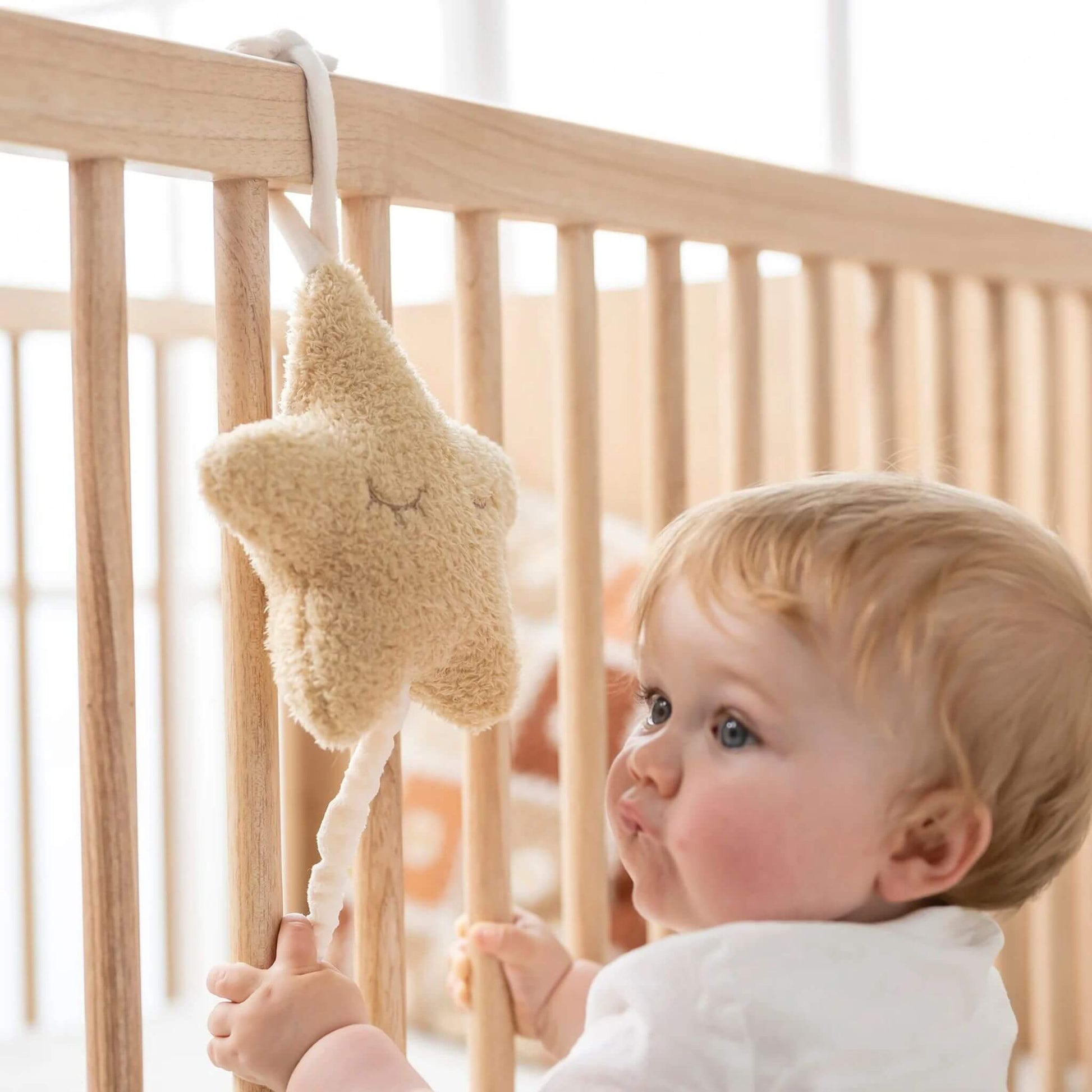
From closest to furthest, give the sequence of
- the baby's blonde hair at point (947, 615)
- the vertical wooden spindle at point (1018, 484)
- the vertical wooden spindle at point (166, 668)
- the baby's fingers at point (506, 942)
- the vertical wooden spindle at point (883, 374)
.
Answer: the baby's blonde hair at point (947, 615)
the baby's fingers at point (506, 942)
the vertical wooden spindle at point (883, 374)
the vertical wooden spindle at point (1018, 484)
the vertical wooden spindle at point (166, 668)

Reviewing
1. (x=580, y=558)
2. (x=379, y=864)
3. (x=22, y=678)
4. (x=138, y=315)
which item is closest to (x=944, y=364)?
(x=580, y=558)

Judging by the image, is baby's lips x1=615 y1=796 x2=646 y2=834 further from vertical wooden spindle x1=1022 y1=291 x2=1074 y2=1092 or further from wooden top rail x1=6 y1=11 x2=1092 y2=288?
vertical wooden spindle x1=1022 y1=291 x2=1074 y2=1092

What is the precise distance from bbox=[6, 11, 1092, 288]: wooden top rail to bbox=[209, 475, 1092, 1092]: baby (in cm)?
21

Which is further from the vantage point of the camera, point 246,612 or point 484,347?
point 484,347

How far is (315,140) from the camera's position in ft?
1.94

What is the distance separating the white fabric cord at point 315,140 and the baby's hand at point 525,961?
0.38 metres

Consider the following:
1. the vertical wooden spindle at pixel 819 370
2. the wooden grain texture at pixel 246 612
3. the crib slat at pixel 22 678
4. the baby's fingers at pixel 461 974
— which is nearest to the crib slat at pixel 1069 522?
the vertical wooden spindle at pixel 819 370

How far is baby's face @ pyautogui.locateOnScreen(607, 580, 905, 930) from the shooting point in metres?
0.64

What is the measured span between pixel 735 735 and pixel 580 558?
0.17 metres

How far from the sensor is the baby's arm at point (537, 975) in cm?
75

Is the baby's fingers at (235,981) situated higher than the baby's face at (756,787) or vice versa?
the baby's face at (756,787)

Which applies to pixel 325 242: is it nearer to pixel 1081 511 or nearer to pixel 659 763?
pixel 659 763

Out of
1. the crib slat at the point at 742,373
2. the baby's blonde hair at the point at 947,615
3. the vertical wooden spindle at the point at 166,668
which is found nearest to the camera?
the baby's blonde hair at the point at 947,615

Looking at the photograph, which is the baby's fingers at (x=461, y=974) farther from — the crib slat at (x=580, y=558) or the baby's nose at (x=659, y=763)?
the baby's nose at (x=659, y=763)
